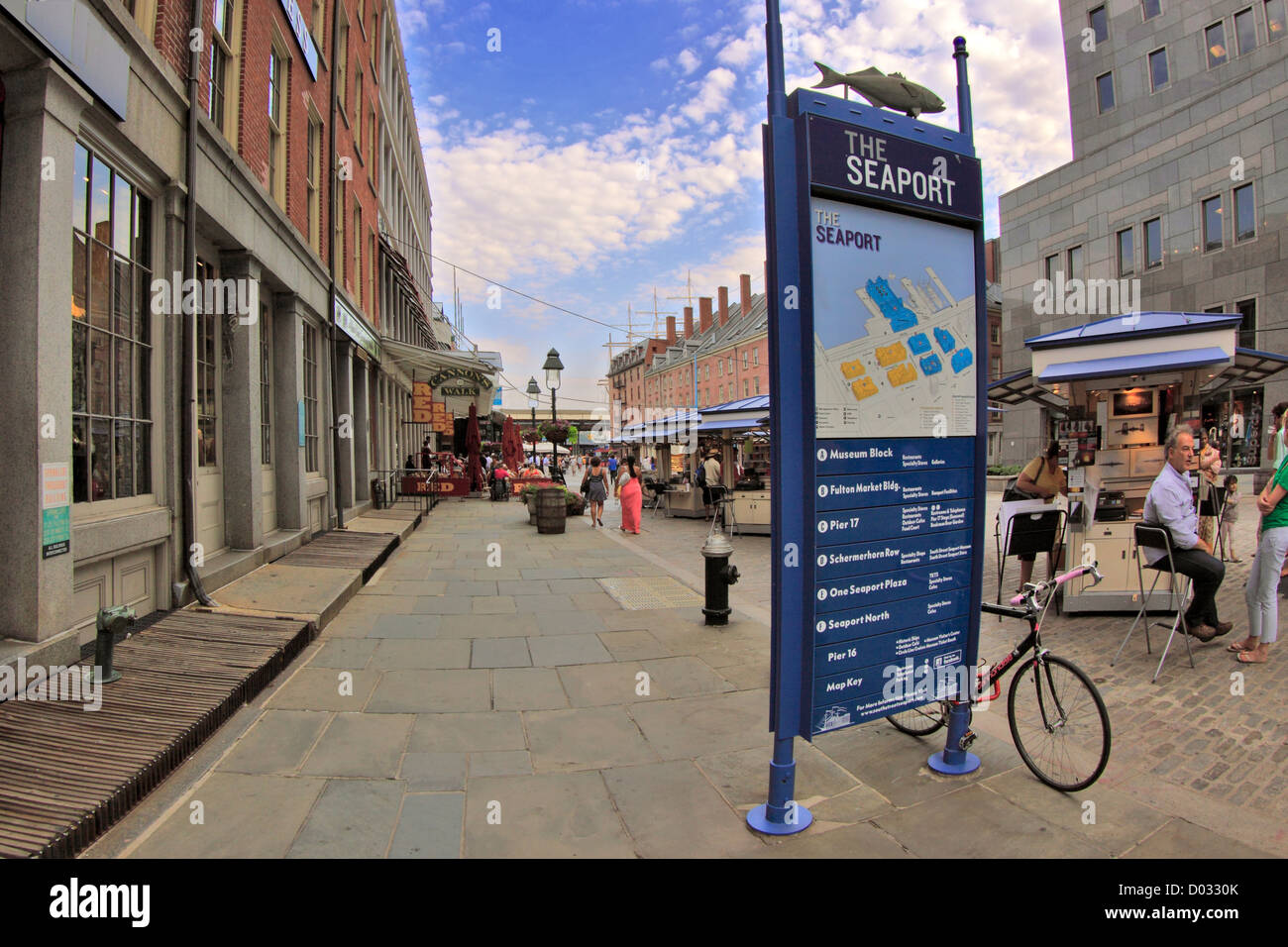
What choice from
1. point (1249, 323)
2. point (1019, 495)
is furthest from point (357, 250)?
point (1249, 323)

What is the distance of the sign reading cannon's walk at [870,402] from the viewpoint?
309 centimetres

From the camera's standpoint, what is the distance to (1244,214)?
2319 cm

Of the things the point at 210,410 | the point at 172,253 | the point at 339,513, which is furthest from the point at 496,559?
the point at 172,253

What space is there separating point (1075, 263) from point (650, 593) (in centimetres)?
3122

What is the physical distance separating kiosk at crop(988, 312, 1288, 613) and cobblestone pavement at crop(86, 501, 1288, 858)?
992mm

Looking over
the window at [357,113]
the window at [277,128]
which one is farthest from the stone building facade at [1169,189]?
the window at [357,113]

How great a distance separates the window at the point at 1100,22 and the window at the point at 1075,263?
30.3 ft

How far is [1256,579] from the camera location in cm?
534

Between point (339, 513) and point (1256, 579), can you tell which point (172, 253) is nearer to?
point (339, 513)

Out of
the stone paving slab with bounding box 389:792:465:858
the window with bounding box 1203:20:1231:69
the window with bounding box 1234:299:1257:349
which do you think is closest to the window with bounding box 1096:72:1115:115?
the window with bounding box 1203:20:1231:69

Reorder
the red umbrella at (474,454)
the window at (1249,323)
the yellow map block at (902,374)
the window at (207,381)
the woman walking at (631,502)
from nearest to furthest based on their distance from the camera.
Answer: the yellow map block at (902,374)
the window at (207,381)
the woman walking at (631,502)
the red umbrella at (474,454)
the window at (1249,323)

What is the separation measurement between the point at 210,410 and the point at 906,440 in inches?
285

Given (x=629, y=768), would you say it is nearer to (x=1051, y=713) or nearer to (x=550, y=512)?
(x=1051, y=713)

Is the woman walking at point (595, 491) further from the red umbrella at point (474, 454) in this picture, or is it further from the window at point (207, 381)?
the window at point (207, 381)
